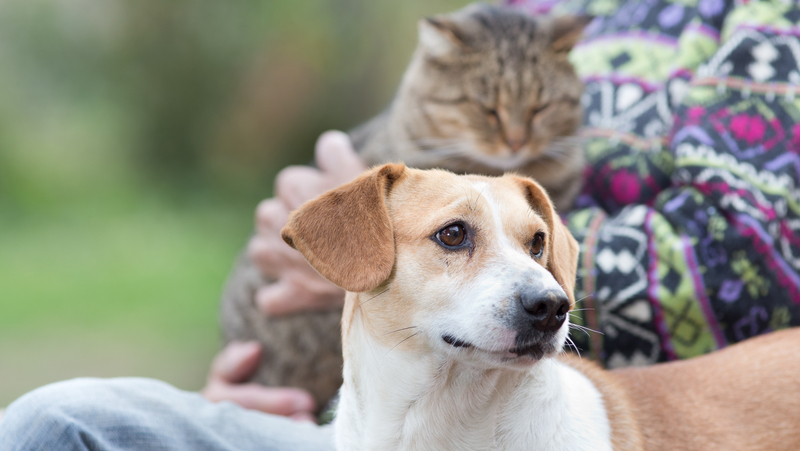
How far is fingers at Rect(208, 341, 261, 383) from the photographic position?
2.20 metres

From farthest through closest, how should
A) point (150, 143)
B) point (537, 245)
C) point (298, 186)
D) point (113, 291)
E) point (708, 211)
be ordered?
point (150, 143), point (113, 291), point (298, 186), point (708, 211), point (537, 245)

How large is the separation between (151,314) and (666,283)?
3.47m

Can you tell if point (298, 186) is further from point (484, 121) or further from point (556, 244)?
point (556, 244)

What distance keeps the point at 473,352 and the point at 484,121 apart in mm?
1219

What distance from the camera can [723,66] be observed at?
173 cm

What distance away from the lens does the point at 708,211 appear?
1593mm

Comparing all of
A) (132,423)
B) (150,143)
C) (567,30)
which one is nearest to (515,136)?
(567,30)

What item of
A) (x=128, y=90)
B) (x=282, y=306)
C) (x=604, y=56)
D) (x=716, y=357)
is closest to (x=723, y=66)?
(x=604, y=56)

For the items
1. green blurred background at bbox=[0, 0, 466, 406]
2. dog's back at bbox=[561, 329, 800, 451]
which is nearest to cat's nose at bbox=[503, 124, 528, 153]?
dog's back at bbox=[561, 329, 800, 451]

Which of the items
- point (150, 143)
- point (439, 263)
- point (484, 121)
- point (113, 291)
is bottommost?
point (113, 291)

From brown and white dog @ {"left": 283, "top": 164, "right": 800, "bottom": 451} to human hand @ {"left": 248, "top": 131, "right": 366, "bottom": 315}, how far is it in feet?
2.63

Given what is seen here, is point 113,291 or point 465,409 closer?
point 465,409

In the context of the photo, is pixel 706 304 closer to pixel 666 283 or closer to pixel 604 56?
pixel 666 283

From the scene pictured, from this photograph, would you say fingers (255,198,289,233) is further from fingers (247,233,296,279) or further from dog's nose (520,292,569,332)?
dog's nose (520,292,569,332)
